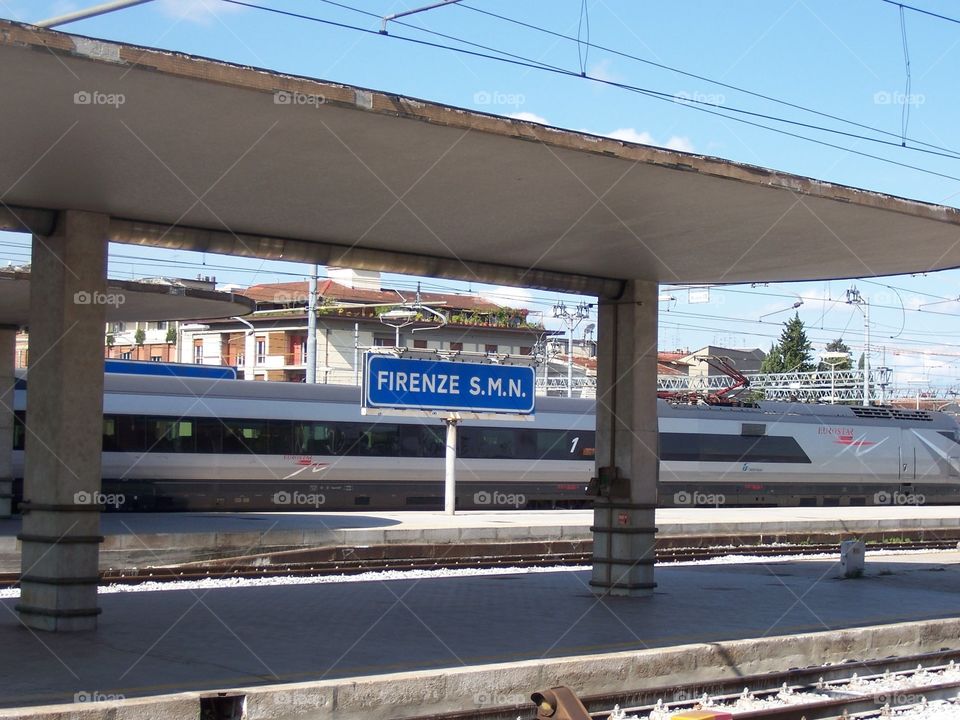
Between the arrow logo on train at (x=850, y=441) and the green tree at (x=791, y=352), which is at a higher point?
the green tree at (x=791, y=352)

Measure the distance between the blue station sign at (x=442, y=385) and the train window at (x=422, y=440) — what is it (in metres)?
4.62

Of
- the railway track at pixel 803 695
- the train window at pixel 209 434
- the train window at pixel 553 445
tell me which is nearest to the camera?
the railway track at pixel 803 695

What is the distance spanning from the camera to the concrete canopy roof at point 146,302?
1671 cm

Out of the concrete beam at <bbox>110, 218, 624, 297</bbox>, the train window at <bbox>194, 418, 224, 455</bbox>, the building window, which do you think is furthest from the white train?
the building window

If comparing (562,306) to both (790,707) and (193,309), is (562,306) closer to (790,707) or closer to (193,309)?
(193,309)

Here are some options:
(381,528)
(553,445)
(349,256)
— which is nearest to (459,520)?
(381,528)

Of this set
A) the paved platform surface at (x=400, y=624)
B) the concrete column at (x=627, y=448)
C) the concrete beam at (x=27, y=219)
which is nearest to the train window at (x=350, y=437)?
the paved platform surface at (x=400, y=624)

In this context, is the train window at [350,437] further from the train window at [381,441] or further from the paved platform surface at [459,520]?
the paved platform surface at [459,520]

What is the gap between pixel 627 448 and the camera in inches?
541

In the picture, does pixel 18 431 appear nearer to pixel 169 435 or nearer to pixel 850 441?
pixel 169 435

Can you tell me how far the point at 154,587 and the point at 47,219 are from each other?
20.4 ft

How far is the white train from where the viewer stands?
25.5m

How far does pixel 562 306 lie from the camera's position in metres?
48.4

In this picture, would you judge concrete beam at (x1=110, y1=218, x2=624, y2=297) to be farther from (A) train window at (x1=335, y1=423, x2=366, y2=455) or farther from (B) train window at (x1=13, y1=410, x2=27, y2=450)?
(A) train window at (x1=335, y1=423, x2=366, y2=455)
